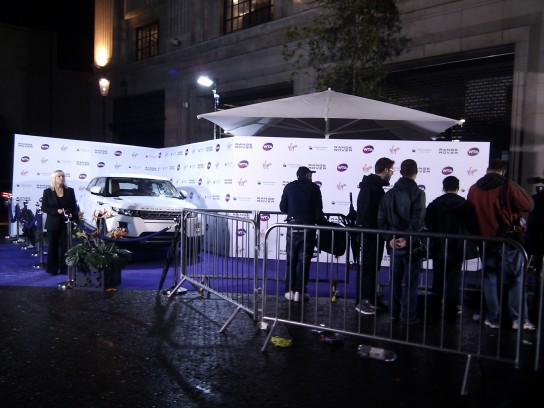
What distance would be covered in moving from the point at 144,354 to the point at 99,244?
11.4 feet

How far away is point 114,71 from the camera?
918 inches

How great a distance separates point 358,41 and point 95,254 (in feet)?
27.8

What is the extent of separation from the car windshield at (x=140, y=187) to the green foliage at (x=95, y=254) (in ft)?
11.2

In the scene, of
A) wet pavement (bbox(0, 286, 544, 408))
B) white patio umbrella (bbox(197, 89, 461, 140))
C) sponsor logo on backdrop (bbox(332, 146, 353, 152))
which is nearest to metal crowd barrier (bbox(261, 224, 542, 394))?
wet pavement (bbox(0, 286, 544, 408))

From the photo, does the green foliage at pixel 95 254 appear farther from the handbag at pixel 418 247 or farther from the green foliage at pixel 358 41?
the green foliage at pixel 358 41

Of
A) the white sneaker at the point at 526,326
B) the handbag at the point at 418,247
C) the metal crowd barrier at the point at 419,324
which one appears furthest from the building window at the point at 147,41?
the white sneaker at the point at 526,326

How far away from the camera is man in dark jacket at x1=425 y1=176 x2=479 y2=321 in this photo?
19.5 feet

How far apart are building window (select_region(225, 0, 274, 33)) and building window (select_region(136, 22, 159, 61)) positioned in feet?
15.5

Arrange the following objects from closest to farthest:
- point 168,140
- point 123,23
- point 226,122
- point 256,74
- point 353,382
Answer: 1. point 353,382
2. point 226,122
3. point 256,74
4. point 168,140
5. point 123,23

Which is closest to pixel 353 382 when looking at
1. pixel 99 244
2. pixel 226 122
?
pixel 99 244

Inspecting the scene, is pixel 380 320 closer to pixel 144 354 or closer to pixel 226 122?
pixel 144 354

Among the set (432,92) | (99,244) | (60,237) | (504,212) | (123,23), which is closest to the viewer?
(504,212)

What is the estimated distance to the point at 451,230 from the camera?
19.8 ft

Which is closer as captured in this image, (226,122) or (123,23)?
(226,122)
